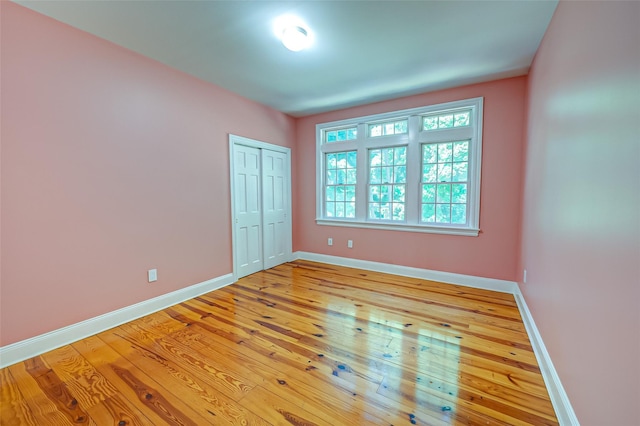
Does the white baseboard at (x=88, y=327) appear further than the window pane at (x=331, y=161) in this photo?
No

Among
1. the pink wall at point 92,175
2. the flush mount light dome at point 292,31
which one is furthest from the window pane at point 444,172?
the pink wall at point 92,175

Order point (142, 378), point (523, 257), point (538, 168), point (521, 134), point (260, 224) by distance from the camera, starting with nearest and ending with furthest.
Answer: point (142, 378) < point (538, 168) < point (523, 257) < point (521, 134) < point (260, 224)

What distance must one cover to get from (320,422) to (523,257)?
107 inches

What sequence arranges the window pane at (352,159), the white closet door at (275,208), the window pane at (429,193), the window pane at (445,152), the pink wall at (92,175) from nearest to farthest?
the pink wall at (92,175)
the window pane at (445,152)
the window pane at (429,193)
the white closet door at (275,208)
the window pane at (352,159)

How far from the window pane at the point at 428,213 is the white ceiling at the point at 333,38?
1.61m

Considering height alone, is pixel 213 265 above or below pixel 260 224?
below

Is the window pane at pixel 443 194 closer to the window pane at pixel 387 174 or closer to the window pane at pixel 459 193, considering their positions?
the window pane at pixel 459 193

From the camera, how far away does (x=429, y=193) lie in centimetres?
377

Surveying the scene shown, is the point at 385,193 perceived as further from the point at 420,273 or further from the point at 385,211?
the point at 420,273

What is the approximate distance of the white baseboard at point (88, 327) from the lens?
1.98 metres

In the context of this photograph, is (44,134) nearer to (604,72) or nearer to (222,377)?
(222,377)

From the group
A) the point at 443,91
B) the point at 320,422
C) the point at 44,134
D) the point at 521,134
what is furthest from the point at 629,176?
the point at 44,134

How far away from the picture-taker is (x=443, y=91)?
3.54 meters

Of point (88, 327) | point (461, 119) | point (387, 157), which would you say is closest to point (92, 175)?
point (88, 327)
